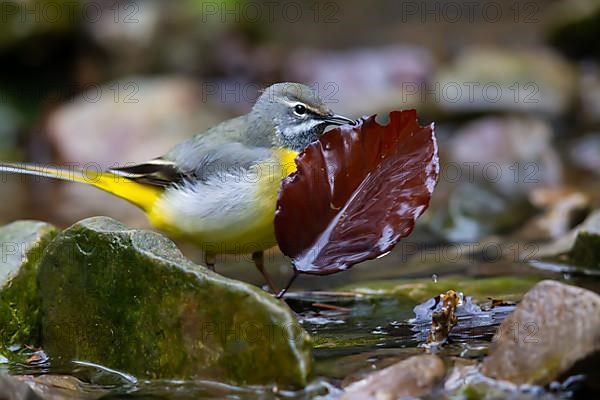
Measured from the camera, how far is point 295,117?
6367 mm

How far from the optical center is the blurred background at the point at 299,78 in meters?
11.4

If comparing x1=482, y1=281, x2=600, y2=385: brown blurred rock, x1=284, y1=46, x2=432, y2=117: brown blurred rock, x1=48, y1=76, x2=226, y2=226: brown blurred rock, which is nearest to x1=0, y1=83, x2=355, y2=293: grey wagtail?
x1=482, y1=281, x2=600, y2=385: brown blurred rock

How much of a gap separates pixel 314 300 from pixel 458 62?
8507mm

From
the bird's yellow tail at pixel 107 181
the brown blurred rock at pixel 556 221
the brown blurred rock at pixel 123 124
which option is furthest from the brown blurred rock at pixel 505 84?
the bird's yellow tail at pixel 107 181

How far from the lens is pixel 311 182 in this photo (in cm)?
503

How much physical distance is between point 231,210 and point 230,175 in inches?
10.6

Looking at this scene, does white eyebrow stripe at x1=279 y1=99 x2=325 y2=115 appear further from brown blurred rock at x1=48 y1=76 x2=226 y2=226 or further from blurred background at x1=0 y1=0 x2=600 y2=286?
brown blurred rock at x1=48 y1=76 x2=226 y2=226

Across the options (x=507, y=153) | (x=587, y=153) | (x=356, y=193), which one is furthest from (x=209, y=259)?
(x=587, y=153)

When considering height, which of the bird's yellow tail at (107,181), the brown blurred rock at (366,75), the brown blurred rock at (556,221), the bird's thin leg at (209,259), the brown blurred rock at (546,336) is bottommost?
the brown blurred rock at (556,221)

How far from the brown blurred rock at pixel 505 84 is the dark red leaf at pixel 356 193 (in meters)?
7.97

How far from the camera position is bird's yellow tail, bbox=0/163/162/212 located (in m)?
6.58

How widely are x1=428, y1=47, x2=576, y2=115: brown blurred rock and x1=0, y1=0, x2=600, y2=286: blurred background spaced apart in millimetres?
23

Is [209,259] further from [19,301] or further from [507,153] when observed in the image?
[507,153]

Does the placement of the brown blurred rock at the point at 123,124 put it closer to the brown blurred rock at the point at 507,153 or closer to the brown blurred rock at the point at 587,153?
the brown blurred rock at the point at 507,153
